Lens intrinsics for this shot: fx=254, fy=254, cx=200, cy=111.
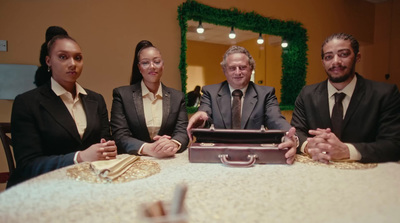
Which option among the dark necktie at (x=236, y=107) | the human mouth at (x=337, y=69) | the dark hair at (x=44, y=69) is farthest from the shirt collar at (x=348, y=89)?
the dark hair at (x=44, y=69)

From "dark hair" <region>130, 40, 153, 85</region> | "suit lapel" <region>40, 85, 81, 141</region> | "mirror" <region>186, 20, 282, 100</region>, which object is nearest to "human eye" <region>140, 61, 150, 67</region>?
"dark hair" <region>130, 40, 153, 85</region>

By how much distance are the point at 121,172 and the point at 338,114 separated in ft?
4.63

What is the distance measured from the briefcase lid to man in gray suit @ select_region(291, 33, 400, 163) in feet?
0.73

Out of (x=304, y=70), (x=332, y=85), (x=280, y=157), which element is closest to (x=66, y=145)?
(x=280, y=157)

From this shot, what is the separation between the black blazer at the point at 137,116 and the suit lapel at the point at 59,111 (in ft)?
1.15

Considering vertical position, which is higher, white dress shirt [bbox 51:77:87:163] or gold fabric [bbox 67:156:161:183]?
white dress shirt [bbox 51:77:87:163]

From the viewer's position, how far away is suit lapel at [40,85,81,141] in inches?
64.8

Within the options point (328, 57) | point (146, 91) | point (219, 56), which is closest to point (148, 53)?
point (146, 91)

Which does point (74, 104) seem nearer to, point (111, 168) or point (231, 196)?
point (111, 168)

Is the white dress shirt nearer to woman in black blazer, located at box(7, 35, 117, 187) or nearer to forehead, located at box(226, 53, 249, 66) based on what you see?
woman in black blazer, located at box(7, 35, 117, 187)

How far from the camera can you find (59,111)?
5.49 feet

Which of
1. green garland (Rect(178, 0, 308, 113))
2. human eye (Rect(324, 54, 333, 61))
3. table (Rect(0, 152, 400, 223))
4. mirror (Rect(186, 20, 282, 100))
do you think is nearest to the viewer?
table (Rect(0, 152, 400, 223))

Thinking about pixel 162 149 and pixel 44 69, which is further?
pixel 44 69

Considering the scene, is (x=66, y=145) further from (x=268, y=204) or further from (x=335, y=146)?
(x=335, y=146)
